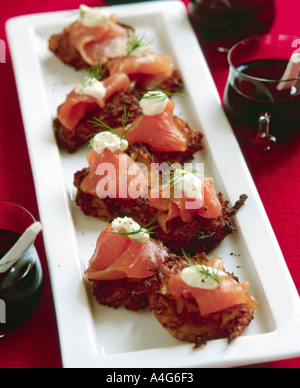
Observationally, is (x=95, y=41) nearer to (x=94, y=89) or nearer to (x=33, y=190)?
(x=94, y=89)

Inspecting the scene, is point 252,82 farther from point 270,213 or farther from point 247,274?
point 247,274

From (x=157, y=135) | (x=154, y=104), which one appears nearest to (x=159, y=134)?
(x=157, y=135)

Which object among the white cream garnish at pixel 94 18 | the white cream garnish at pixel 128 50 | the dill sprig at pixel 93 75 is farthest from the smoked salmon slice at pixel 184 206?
the white cream garnish at pixel 94 18

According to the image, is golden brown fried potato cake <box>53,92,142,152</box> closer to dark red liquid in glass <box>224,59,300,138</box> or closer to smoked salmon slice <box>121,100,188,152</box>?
smoked salmon slice <box>121,100,188,152</box>

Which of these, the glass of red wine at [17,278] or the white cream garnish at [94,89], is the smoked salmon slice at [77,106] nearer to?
the white cream garnish at [94,89]

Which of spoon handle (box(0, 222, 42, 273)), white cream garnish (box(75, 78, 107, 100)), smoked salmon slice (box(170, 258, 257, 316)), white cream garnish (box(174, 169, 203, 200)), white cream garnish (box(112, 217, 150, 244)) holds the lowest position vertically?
smoked salmon slice (box(170, 258, 257, 316))
